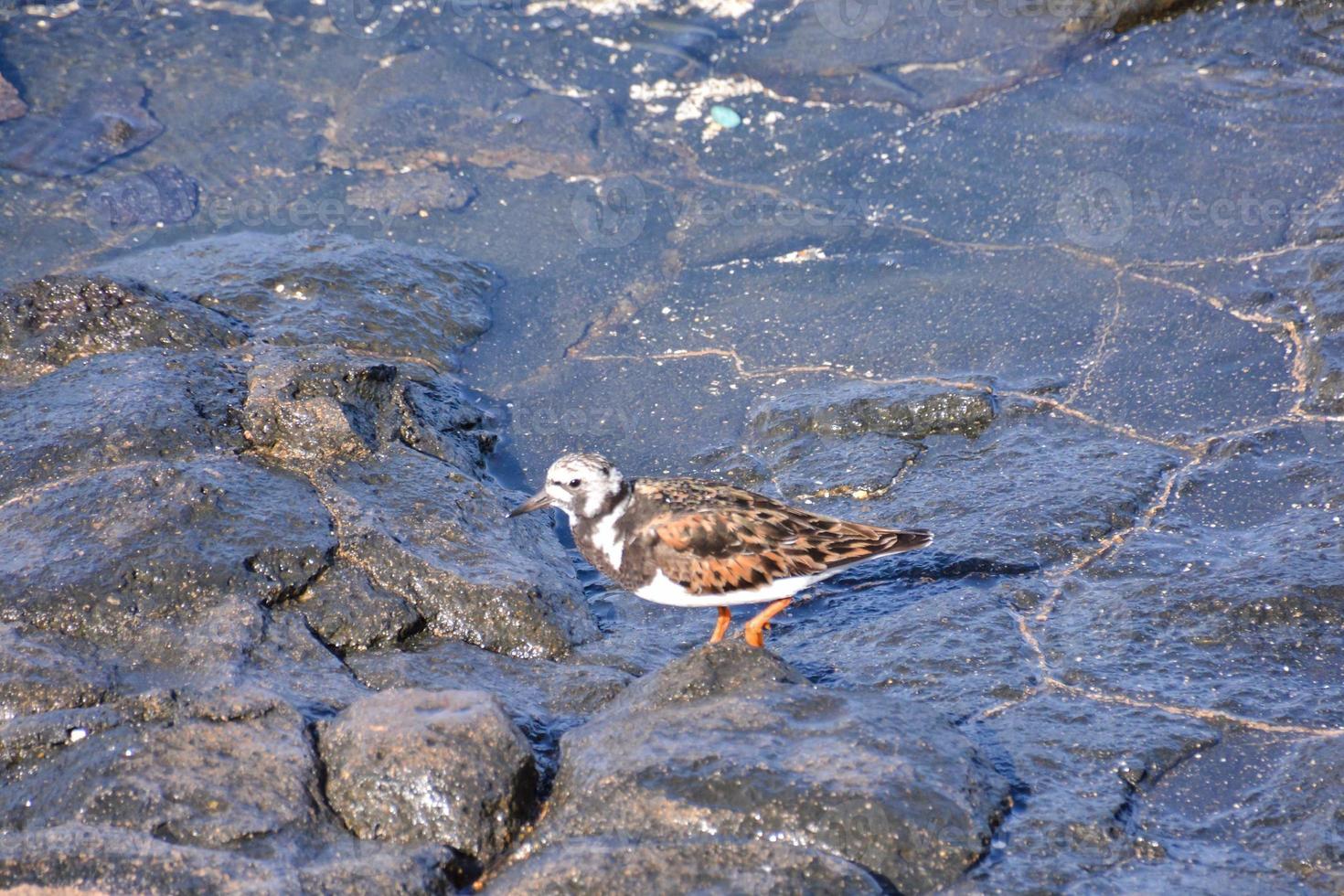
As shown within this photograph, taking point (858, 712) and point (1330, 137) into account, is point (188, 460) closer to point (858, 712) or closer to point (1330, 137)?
point (858, 712)

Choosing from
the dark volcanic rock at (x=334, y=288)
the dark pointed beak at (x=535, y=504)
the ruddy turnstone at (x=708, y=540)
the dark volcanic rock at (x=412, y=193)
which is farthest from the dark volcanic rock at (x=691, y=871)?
the dark volcanic rock at (x=412, y=193)

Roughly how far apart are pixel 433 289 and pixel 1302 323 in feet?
17.3

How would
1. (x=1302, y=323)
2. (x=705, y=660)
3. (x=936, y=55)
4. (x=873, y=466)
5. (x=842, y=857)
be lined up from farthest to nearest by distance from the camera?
(x=936, y=55)
(x=1302, y=323)
(x=873, y=466)
(x=705, y=660)
(x=842, y=857)

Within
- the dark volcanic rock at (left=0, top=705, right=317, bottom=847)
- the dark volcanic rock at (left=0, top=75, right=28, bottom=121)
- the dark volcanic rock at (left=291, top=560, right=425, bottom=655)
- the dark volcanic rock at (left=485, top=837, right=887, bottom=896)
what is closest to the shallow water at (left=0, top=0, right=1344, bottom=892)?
the dark volcanic rock at (left=0, top=75, right=28, bottom=121)

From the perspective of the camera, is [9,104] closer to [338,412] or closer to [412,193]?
[412,193]

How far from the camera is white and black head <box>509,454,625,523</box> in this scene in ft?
17.3

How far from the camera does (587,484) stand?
530 centimetres

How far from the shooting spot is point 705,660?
4.24m

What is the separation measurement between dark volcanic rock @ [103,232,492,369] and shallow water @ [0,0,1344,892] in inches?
8.1

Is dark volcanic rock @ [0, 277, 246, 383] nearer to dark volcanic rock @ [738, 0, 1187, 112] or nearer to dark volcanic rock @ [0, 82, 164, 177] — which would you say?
dark volcanic rock @ [0, 82, 164, 177]

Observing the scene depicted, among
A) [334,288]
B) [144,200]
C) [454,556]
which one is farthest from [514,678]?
[144,200]

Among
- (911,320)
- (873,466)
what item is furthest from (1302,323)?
(873,466)

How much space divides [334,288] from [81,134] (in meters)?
3.48

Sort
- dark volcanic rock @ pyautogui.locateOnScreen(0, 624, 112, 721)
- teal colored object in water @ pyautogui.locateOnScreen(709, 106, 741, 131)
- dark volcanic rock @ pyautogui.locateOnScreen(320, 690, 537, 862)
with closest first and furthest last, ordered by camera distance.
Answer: dark volcanic rock @ pyautogui.locateOnScreen(320, 690, 537, 862) → dark volcanic rock @ pyautogui.locateOnScreen(0, 624, 112, 721) → teal colored object in water @ pyautogui.locateOnScreen(709, 106, 741, 131)
